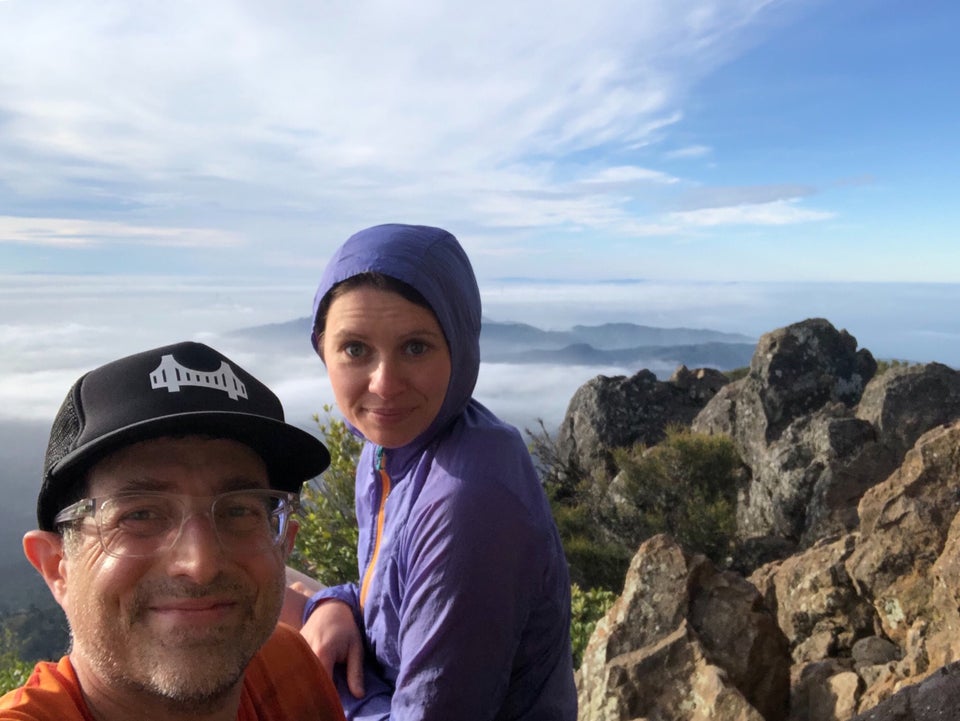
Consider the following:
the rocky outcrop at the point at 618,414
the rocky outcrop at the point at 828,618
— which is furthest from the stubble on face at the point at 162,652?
the rocky outcrop at the point at 618,414

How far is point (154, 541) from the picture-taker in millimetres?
1895

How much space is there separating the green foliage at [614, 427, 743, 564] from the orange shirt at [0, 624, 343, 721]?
1279cm

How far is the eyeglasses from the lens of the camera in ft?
6.12

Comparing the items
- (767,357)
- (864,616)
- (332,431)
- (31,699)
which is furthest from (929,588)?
(767,357)

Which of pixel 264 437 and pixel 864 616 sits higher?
pixel 264 437

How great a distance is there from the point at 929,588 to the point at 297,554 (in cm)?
689

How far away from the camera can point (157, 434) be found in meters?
1.81

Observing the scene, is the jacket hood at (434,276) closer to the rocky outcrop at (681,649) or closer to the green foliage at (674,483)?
the rocky outcrop at (681,649)

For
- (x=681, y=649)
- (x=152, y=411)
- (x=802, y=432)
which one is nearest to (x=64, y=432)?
(x=152, y=411)

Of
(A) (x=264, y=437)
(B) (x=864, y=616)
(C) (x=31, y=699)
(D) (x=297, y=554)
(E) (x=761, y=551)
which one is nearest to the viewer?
(C) (x=31, y=699)

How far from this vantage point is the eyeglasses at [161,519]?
6.12 ft

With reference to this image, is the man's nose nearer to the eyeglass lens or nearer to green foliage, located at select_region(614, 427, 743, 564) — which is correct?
the eyeglass lens

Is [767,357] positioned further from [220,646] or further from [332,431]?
[220,646]

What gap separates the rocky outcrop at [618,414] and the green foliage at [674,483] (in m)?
2.46
